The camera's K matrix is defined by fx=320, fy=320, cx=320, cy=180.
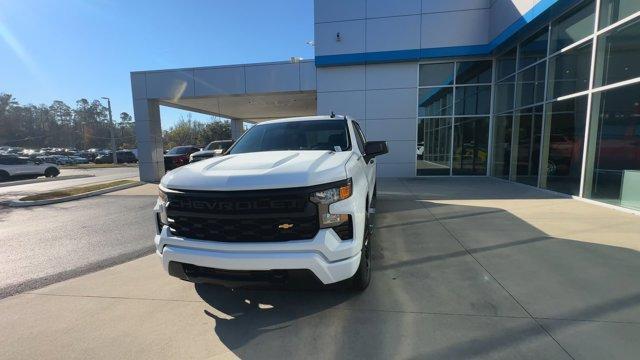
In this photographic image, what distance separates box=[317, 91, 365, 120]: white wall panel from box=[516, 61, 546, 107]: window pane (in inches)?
214

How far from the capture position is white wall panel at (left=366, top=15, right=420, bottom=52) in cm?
1216

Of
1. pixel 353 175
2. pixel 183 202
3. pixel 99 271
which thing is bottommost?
pixel 99 271

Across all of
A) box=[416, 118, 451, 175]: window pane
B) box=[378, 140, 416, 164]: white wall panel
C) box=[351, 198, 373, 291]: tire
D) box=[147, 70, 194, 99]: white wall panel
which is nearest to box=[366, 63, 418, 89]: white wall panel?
box=[416, 118, 451, 175]: window pane

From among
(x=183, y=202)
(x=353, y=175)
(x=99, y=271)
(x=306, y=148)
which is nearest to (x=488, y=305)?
(x=353, y=175)

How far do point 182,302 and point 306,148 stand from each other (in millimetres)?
2233

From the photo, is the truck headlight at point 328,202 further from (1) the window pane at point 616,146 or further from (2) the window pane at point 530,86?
(2) the window pane at point 530,86

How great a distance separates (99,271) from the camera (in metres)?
4.35

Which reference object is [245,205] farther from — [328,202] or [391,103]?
[391,103]

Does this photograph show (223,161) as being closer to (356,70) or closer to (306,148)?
(306,148)

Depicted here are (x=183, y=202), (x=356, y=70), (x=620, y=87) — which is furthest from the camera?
(x=356, y=70)

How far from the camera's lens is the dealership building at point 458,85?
7.89 metres

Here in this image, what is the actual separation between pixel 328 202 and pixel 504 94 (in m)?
12.0

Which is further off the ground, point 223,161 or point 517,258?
point 223,161

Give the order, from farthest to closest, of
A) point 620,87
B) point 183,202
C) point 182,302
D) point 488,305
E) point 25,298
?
point 620,87 < point 25,298 < point 182,302 < point 488,305 < point 183,202
